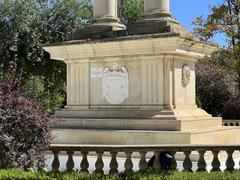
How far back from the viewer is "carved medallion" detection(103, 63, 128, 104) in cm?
1541

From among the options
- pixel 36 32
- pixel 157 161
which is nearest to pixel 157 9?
pixel 157 161

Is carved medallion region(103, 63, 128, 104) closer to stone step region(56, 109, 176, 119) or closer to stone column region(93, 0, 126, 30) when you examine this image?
stone step region(56, 109, 176, 119)

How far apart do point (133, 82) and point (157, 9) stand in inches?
94.0

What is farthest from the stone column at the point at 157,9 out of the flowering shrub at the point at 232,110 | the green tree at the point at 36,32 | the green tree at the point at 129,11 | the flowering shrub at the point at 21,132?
the green tree at the point at 129,11

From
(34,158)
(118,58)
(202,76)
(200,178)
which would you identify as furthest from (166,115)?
(202,76)

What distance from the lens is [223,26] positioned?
16422 millimetres

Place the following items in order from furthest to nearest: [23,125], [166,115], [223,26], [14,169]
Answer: [223,26]
[166,115]
[23,125]
[14,169]

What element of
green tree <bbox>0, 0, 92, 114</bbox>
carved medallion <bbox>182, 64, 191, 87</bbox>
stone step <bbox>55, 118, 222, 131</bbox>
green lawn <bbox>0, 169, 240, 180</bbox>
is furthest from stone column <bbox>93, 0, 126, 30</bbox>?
green tree <bbox>0, 0, 92, 114</bbox>

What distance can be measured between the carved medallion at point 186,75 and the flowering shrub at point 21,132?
7128 millimetres

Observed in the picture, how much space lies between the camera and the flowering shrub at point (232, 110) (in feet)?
99.1

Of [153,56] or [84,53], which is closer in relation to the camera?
[153,56]

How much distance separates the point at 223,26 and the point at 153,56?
9.92ft

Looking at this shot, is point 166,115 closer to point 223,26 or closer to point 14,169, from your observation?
point 223,26

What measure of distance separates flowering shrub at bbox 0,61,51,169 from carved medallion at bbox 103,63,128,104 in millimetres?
6459
